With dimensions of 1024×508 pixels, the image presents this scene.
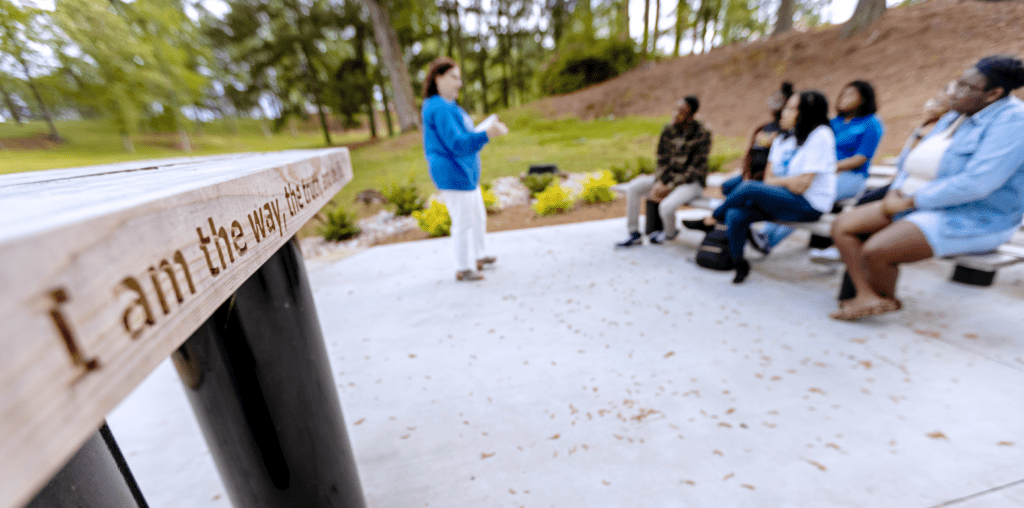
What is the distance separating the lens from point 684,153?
13.9 ft

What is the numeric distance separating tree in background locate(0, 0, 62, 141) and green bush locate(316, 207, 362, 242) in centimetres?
456

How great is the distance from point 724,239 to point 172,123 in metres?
4.18

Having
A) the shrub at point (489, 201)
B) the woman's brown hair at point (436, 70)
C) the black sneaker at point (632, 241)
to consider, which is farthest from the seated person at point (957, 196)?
the shrub at point (489, 201)

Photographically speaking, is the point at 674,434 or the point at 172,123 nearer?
the point at 674,434

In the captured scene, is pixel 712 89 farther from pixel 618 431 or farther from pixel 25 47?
pixel 25 47

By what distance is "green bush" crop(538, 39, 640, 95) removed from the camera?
731 inches

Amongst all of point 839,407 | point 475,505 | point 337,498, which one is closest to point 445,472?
point 475,505

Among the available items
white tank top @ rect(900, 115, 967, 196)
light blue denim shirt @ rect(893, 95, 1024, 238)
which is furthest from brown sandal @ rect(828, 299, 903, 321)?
white tank top @ rect(900, 115, 967, 196)

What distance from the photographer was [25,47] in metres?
1.31

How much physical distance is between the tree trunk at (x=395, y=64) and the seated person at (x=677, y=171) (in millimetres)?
11450

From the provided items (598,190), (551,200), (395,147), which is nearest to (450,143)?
(551,200)

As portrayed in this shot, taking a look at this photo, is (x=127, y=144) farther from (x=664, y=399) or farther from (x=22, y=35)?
(x=664, y=399)

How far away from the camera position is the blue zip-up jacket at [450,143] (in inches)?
126

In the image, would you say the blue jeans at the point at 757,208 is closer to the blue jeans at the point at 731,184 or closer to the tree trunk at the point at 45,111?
the blue jeans at the point at 731,184
